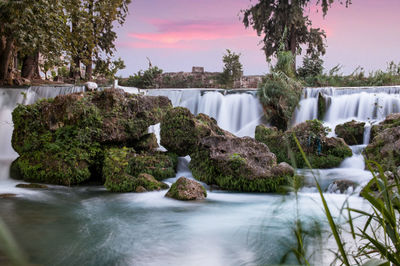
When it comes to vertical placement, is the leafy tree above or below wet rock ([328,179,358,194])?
above

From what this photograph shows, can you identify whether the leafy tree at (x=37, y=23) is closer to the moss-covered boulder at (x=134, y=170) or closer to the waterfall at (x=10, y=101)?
the waterfall at (x=10, y=101)

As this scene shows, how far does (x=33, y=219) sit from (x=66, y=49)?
825cm

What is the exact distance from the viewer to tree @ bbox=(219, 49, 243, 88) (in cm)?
2430

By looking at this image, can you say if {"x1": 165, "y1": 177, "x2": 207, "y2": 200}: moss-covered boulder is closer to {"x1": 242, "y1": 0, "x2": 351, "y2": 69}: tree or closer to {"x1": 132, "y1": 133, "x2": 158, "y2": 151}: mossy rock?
{"x1": 132, "y1": 133, "x2": 158, "y2": 151}: mossy rock

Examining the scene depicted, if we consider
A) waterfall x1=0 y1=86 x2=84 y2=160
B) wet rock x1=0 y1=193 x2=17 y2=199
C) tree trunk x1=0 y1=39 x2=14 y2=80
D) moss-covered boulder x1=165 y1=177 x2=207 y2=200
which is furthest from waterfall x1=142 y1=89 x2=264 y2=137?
wet rock x1=0 y1=193 x2=17 y2=199

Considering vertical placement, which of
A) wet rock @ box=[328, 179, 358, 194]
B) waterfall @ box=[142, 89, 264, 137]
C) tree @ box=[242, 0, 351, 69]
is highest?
tree @ box=[242, 0, 351, 69]

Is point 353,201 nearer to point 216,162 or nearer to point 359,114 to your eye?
point 216,162

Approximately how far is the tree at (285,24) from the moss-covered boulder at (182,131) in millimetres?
16319

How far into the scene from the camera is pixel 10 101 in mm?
13969

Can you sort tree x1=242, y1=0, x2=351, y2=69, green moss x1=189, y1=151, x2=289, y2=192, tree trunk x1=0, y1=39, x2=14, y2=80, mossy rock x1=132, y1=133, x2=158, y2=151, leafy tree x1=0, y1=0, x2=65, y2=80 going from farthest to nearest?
1. tree x1=242, y1=0, x2=351, y2=69
2. tree trunk x1=0, y1=39, x2=14, y2=80
3. leafy tree x1=0, y1=0, x2=65, y2=80
4. mossy rock x1=132, y1=133, x2=158, y2=151
5. green moss x1=189, y1=151, x2=289, y2=192

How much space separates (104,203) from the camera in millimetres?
7051

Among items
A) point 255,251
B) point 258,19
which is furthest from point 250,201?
point 258,19

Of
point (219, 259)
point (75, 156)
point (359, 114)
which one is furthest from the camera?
point (359, 114)

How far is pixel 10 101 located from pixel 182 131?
897cm
